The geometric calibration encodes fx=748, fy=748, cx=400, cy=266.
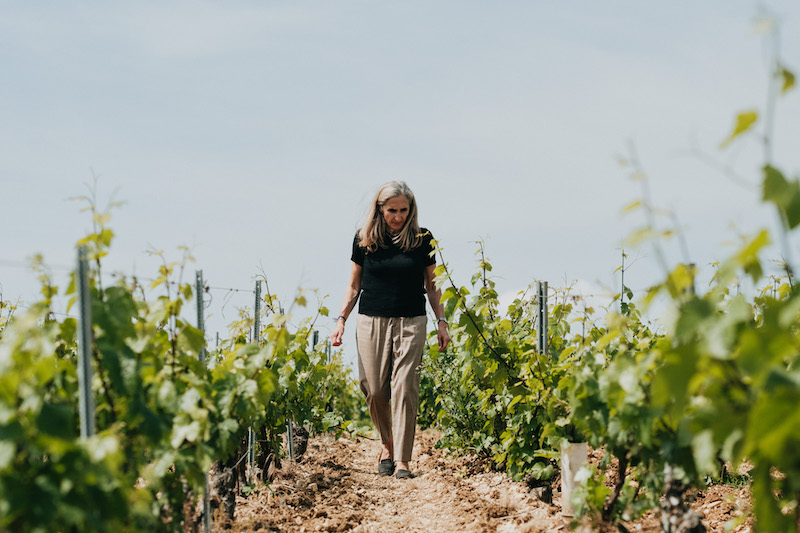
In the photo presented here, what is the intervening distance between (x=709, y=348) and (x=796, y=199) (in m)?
0.40

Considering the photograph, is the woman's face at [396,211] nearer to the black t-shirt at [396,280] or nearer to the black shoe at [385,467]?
the black t-shirt at [396,280]

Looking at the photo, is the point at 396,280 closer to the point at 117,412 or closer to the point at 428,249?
the point at 428,249

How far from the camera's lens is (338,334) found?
17.1ft

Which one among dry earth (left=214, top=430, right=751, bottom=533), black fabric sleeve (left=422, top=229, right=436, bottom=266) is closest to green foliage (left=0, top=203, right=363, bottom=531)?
dry earth (left=214, top=430, right=751, bottom=533)

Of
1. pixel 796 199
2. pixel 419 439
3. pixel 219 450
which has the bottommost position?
pixel 419 439

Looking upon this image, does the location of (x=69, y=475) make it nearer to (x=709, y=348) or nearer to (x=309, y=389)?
(x=709, y=348)

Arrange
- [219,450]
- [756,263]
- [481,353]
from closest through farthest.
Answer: [756,263]
[219,450]
[481,353]

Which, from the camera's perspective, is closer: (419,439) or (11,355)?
(11,355)

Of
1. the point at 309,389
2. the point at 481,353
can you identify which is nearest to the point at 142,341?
the point at 481,353

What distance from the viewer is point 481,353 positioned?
4.77 metres

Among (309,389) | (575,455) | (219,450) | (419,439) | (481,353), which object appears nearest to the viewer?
(219,450)

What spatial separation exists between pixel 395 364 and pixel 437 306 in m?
0.51

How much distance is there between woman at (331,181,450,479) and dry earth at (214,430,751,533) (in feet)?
1.15

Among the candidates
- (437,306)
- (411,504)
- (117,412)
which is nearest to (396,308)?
(437,306)
